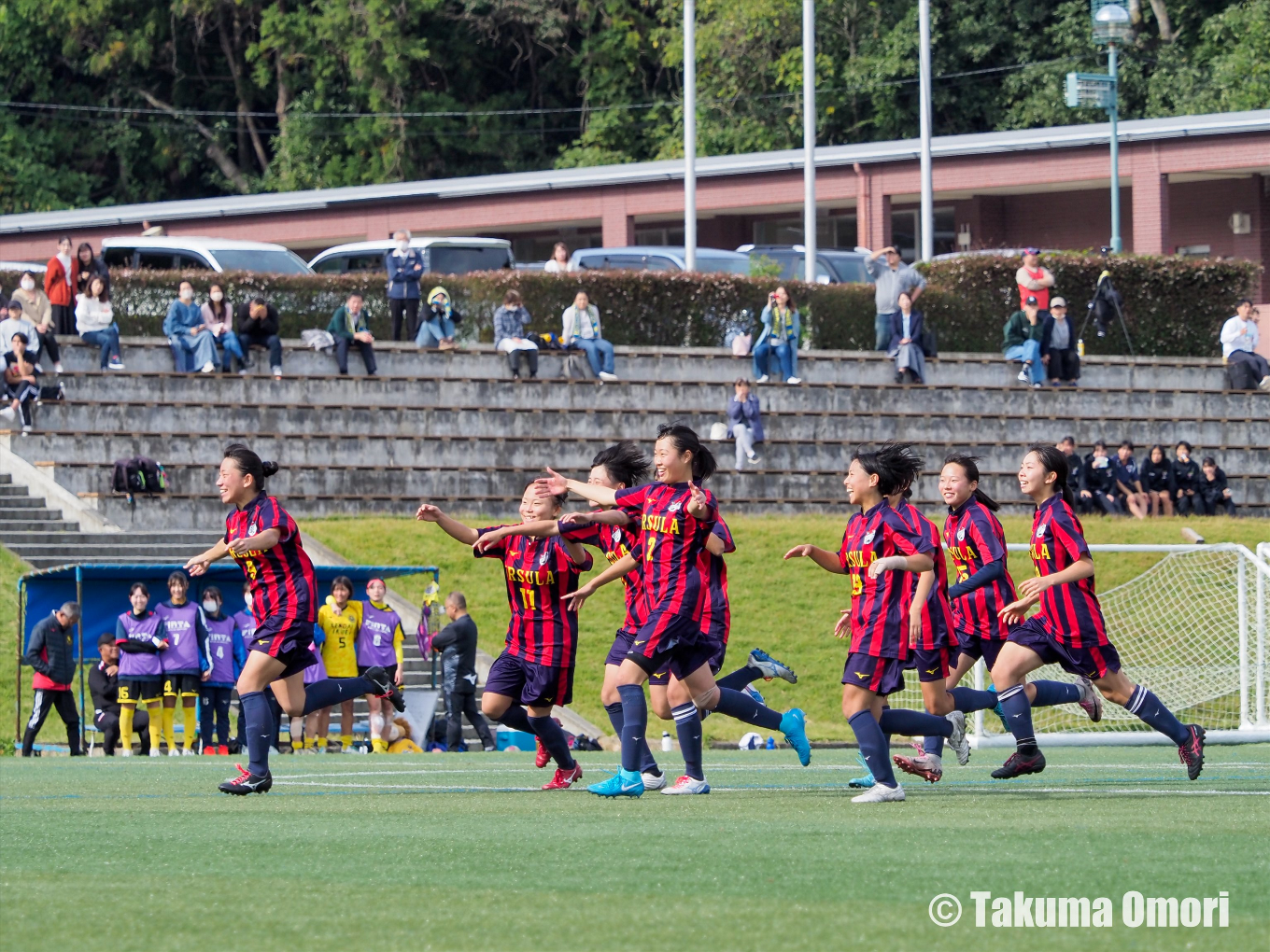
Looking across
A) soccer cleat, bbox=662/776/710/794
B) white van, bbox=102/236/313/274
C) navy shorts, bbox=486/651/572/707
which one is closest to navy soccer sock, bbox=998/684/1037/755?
soccer cleat, bbox=662/776/710/794

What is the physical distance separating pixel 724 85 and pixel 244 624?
32300mm

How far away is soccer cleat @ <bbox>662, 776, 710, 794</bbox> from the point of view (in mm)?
9836

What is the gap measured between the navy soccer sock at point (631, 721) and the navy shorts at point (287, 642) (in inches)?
64.8

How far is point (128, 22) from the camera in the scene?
52.2m

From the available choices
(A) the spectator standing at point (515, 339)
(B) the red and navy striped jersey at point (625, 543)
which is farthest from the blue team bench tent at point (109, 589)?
(B) the red and navy striped jersey at point (625, 543)

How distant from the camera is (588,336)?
27500 mm

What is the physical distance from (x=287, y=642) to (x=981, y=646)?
4028mm

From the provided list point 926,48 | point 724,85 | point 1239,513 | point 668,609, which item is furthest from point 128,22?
point 668,609

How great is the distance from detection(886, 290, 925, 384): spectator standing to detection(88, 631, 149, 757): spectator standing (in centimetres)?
1338

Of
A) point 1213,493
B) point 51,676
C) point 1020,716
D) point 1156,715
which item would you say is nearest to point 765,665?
point 1020,716

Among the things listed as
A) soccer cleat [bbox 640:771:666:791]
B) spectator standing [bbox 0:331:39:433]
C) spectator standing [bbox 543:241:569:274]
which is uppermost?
spectator standing [bbox 543:241:569:274]

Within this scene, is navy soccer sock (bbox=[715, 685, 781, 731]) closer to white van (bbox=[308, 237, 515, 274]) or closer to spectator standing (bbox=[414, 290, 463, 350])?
spectator standing (bbox=[414, 290, 463, 350])

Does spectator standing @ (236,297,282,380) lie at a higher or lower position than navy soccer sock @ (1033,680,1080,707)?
higher

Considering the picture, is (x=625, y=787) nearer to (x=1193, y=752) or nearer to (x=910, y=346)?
(x=1193, y=752)
